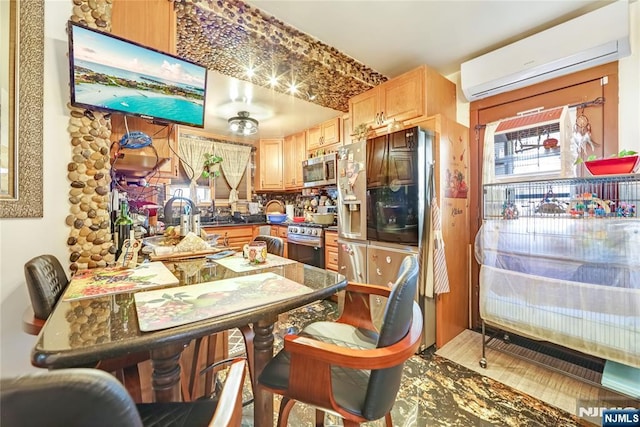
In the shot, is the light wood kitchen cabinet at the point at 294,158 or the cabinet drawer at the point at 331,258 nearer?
the cabinet drawer at the point at 331,258

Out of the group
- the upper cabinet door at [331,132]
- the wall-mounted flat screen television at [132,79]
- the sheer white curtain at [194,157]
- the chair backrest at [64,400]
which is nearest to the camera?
the chair backrest at [64,400]

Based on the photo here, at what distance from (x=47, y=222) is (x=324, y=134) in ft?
11.1

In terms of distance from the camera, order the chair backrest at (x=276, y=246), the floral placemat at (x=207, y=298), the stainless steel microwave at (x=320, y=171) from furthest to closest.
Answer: the stainless steel microwave at (x=320, y=171), the chair backrest at (x=276, y=246), the floral placemat at (x=207, y=298)

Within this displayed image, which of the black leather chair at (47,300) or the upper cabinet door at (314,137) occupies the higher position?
the upper cabinet door at (314,137)

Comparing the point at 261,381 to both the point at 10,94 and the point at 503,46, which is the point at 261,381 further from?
the point at 503,46

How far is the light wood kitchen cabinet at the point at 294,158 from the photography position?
14.8 ft

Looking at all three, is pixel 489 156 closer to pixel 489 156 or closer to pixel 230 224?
pixel 489 156

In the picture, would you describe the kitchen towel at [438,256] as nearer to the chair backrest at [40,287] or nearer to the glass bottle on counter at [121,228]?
the glass bottle on counter at [121,228]

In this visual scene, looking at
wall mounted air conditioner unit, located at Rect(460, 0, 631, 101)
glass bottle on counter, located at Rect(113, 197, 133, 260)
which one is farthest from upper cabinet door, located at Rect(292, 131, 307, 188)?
glass bottle on counter, located at Rect(113, 197, 133, 260)

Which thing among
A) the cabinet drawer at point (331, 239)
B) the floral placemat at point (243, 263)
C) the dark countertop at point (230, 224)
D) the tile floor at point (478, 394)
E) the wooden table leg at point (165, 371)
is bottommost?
the tile floor at point (478, 394)

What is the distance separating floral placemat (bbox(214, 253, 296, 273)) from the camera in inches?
50.9

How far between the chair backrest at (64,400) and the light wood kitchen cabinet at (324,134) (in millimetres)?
3752

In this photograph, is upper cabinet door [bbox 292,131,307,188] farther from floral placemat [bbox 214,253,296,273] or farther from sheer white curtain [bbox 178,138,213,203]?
floral placemat [bbox 214,253,296,273]

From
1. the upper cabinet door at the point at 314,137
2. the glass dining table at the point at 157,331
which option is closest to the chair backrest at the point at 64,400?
the glass dining table at the point at 157,331
